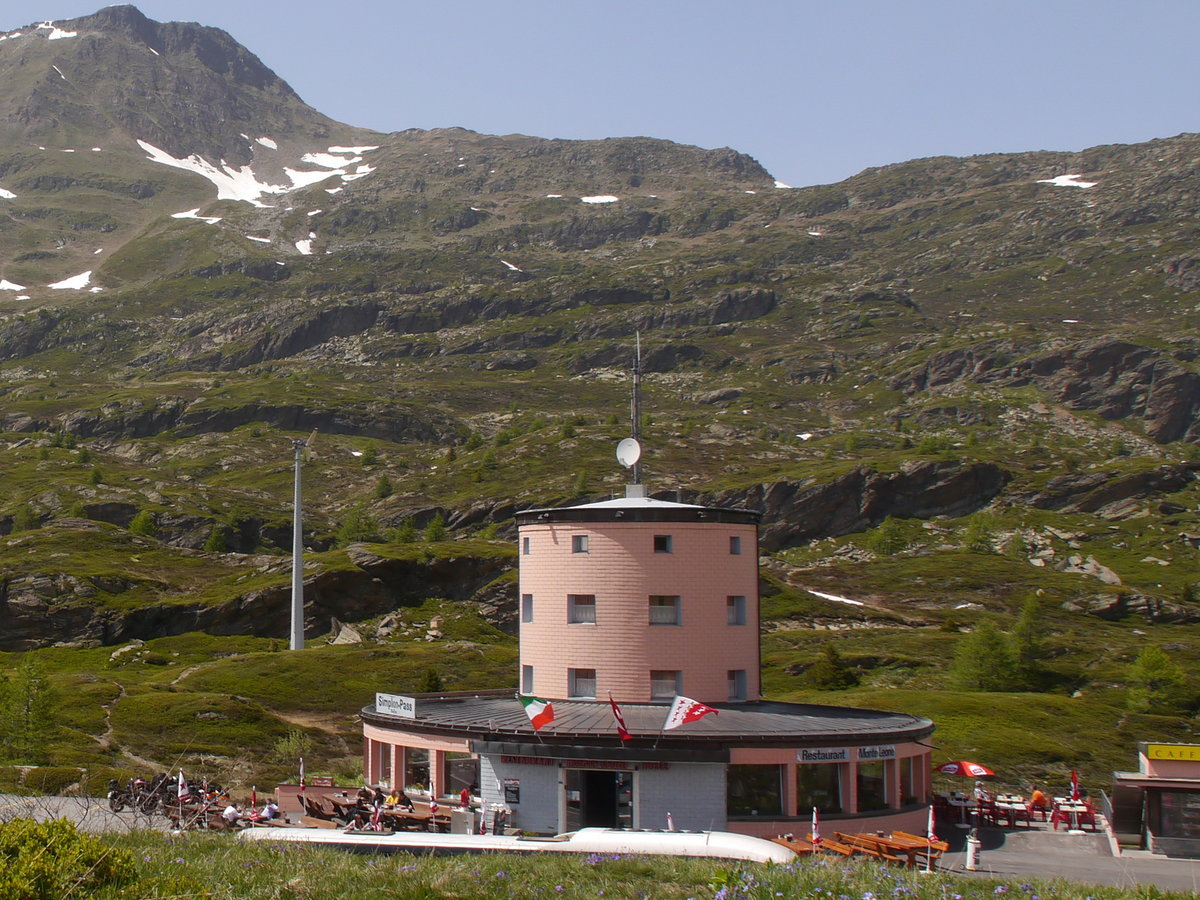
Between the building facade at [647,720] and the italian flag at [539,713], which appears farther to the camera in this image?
the building facade at [647,720]

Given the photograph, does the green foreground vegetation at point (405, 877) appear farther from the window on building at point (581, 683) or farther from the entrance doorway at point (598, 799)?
the window on building at point (581, 683)

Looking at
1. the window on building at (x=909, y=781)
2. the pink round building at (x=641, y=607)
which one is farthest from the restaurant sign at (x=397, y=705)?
the window on building at (x=909, y=781)

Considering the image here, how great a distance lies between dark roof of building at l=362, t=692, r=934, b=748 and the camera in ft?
123

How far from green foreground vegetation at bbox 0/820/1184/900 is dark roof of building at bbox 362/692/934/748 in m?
13.9

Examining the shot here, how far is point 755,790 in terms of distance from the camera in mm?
38094

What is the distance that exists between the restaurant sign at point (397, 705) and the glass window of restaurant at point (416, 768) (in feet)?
4.42

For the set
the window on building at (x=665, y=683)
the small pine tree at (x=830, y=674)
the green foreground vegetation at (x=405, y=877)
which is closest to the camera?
the green foreground vegetation at (x=405, y=877)

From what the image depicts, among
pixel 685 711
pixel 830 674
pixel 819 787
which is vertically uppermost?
pixel 685 711

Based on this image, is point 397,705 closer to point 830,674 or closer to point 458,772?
point 458,772

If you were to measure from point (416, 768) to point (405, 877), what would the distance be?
23.7 meters

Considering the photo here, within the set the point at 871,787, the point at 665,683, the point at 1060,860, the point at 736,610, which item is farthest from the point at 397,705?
the point at 1060,860

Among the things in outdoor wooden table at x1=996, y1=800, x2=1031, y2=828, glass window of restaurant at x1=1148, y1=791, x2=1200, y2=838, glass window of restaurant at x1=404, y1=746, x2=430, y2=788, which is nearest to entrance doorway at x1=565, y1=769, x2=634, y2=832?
glass window of restaurant at x1=404, y1=746, x2=430, y2=788

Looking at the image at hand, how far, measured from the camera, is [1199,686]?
291ft

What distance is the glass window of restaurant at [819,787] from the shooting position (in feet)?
126
